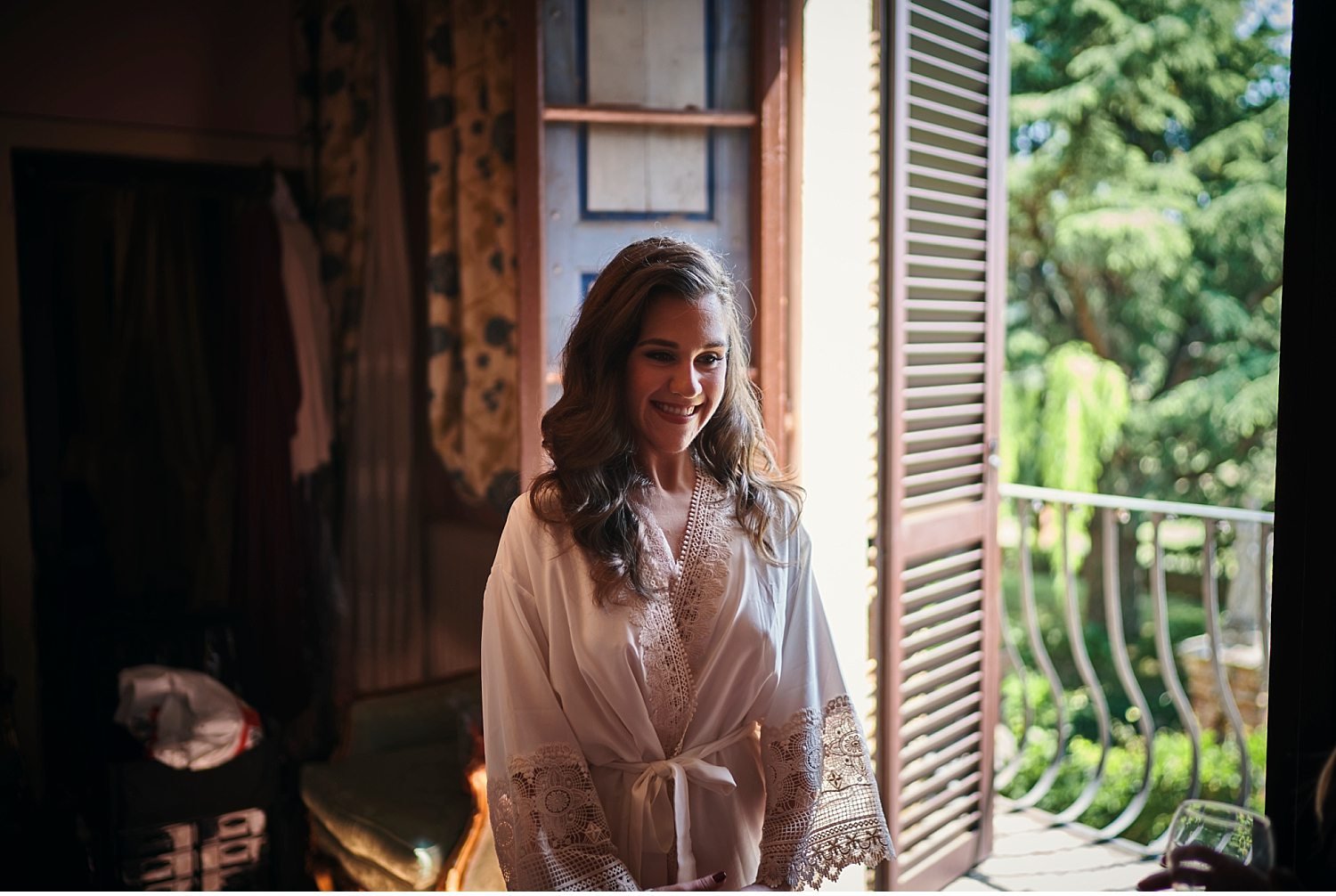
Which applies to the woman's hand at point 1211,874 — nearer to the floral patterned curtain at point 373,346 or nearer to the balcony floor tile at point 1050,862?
the balcony floor tile at point 1050,862

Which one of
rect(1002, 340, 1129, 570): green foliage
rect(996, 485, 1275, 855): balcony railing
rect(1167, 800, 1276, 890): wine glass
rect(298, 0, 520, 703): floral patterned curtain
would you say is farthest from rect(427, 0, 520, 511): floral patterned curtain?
rect(1002, 340, 1129, 570): green foliage

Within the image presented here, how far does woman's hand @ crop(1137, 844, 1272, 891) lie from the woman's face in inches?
26.1

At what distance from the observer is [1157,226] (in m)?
6.34

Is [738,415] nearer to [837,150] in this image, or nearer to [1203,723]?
[837,150]

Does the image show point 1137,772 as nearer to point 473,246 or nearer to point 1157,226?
point 1157,226

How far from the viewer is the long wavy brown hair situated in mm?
1179

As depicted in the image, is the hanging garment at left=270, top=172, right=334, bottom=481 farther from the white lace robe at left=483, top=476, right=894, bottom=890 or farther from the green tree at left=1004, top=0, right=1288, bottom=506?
the green tree at left=1004, top=0, right=1288, bottom=506

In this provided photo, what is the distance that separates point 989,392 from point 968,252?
1.24 feet

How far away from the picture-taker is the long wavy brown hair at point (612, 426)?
1179 millimetres

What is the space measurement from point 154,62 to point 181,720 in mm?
2110

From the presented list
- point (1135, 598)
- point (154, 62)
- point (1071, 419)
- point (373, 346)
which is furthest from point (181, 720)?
point (1135, 598)

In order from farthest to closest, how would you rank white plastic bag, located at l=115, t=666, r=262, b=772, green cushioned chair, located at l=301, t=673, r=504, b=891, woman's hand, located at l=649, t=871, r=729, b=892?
white plastic bag, located at l=115, t=666, r=262, b=772 < green cushioned chair, located at l=301, t=673, r=504, b=891 < woman's hand, located at l=649, t=871, r=729, b=892

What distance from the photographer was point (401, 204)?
10.3 ft

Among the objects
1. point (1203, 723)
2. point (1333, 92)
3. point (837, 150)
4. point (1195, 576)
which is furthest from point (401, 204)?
point (1195, 576)
